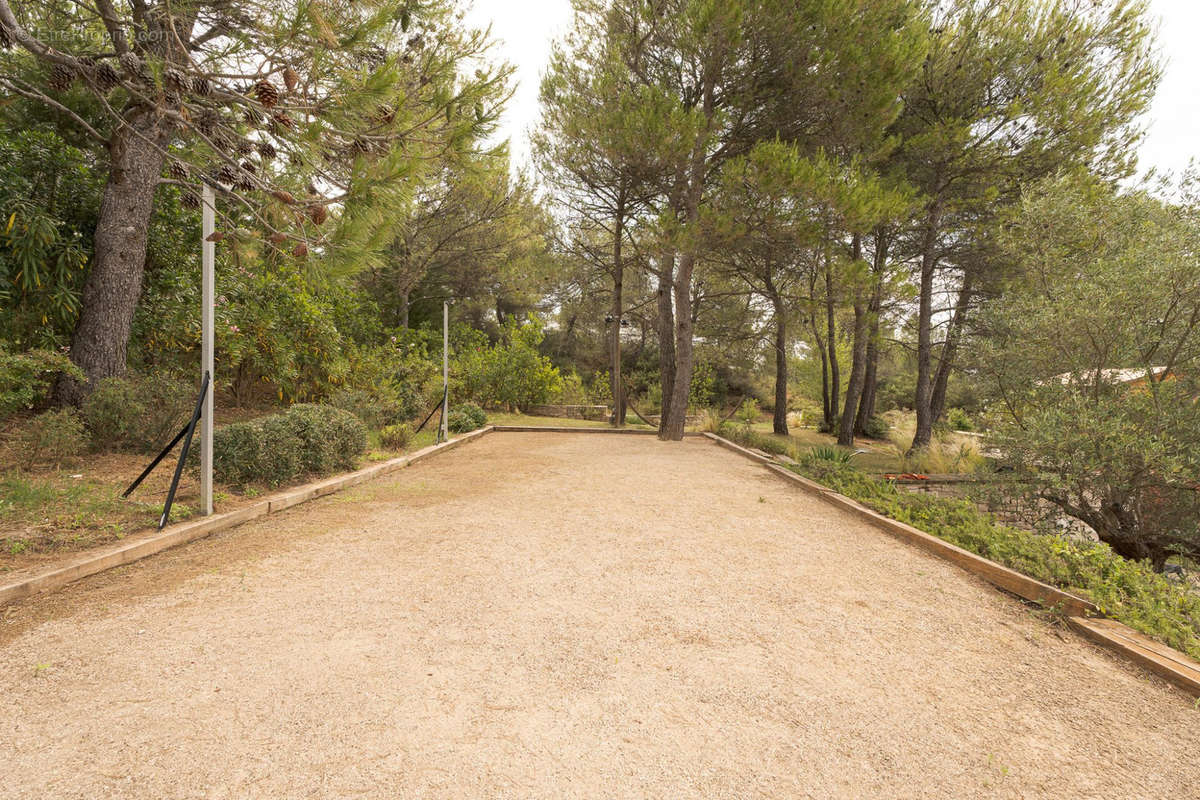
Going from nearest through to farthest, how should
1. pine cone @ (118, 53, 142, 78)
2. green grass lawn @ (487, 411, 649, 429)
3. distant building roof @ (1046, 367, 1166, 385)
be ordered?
pine cone @ (118, 53, 142, 78) < distant building roof @ (1046, 367, 1166, 385) < green grass lawn @ (487, 411, 649, 429)

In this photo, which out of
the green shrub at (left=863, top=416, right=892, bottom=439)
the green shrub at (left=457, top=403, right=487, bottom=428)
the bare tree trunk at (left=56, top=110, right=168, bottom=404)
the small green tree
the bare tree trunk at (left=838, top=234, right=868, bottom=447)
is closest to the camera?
the small green tree

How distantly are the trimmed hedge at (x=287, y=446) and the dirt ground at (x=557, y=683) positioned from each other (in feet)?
4.02

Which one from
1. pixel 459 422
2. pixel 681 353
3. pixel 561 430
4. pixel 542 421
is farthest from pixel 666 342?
pixel 459 422

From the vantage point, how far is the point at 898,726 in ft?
5.58

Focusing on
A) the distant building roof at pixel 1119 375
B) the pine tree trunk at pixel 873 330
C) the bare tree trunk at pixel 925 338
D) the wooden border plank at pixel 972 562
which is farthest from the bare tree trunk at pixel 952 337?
the wooden border plank at pixel 972 562

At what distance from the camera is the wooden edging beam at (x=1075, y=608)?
7.02 ft

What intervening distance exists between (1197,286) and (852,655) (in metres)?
5.70

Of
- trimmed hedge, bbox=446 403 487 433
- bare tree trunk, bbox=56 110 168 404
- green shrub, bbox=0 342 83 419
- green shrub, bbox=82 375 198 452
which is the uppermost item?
bare tree trunk, bbox=56 110 168 404

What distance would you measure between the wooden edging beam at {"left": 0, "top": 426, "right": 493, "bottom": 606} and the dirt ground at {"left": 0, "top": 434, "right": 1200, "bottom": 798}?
0.36ft

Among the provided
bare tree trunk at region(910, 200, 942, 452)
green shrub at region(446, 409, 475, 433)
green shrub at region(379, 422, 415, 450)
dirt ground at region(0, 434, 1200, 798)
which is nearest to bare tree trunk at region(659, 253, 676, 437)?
green shrub at region(446, 409, 475, 433)

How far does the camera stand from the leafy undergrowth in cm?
251

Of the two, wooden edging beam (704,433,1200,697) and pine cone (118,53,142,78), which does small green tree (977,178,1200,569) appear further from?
pine cone (118,53,142,78)

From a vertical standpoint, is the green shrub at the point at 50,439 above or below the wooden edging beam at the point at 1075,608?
above

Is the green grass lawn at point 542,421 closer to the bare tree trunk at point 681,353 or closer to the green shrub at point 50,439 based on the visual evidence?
the bare tree trunk at point 681,353
